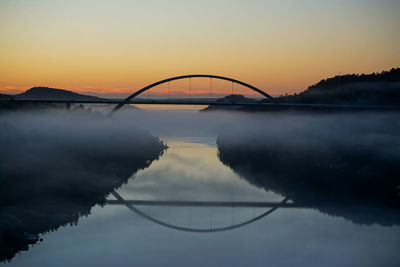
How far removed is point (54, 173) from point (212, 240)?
15.5 metres

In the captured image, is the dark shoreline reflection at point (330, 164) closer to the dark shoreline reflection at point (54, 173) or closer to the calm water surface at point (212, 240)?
the calm water surface at point (212, 240)

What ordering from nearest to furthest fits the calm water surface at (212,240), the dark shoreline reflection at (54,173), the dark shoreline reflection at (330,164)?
the calm water surface at (212,240), the dark shoreline reflection at (54,173), the dark shoreline reflection at (330,164)

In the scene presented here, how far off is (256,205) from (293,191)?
238 inches

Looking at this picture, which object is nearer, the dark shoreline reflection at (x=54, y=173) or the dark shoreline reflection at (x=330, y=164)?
the dark shoreline reflection at (x=54, y=173)

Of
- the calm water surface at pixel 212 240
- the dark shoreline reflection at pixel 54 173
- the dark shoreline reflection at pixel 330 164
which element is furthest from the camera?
the dark shoreline reflection at pixel 330 164

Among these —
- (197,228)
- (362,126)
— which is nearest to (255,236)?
(197,228)

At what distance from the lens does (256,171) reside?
165ft

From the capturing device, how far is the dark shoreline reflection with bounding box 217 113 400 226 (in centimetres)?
3275

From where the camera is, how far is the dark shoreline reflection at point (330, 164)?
3275cm

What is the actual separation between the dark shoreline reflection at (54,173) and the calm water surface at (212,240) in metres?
0.96

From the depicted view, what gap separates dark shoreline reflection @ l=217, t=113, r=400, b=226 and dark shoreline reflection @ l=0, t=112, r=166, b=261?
1296cm

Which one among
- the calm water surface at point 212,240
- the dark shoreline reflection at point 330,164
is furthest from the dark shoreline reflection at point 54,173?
the dark shoreline reflection at point 330,164

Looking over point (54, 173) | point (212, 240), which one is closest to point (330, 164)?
point (54, 173)

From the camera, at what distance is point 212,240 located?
79.4 feet
